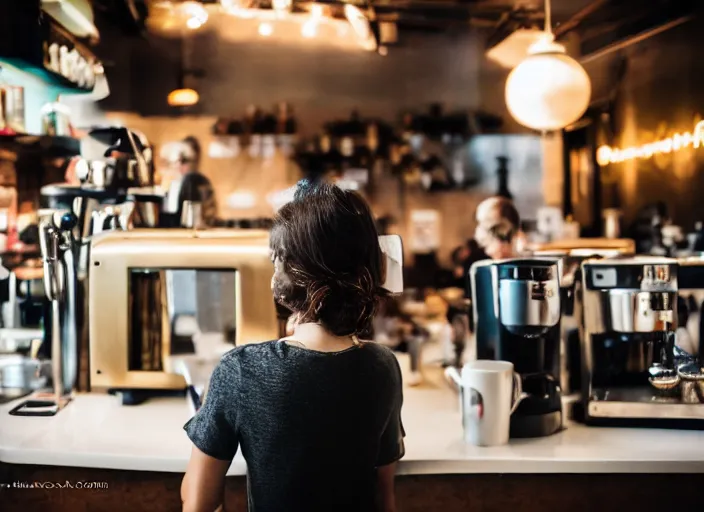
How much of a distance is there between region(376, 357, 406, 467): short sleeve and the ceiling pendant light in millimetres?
1286

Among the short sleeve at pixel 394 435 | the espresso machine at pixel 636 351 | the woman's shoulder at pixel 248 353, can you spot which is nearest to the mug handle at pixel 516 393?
the espresso machine at pixel 636 351

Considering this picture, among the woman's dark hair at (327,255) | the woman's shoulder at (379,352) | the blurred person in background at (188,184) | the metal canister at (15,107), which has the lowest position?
the woman's shoulder at (379,352)

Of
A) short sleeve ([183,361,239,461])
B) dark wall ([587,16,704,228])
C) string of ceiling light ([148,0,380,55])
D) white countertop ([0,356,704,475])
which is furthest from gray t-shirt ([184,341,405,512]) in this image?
dark wall ([587,16,704,228])

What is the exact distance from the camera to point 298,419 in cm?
109

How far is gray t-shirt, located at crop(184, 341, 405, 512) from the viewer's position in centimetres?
108

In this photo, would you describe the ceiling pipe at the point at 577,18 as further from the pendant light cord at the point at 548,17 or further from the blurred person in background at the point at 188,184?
the blurred person in background at the point at 188,184

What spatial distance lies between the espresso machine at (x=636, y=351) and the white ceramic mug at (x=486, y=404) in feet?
0.89

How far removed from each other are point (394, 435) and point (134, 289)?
2.61ft

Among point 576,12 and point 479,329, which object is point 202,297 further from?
point 576,12

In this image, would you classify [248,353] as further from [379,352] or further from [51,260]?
[51,260]

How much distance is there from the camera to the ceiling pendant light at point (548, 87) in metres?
2.12

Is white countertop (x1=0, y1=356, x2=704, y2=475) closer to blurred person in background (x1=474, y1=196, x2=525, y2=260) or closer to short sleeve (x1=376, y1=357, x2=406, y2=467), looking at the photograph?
short sleeve (x1=376, y1=357, x2=406, y2=467)

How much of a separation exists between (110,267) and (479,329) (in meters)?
0.89

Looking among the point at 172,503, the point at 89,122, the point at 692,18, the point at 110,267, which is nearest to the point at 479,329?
the point at 172,503
